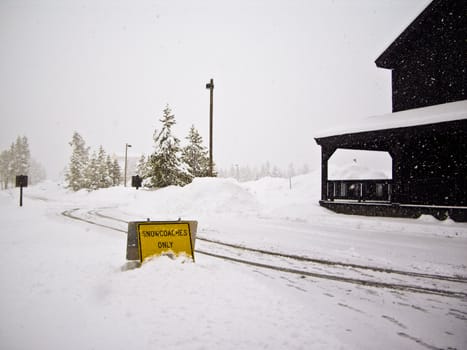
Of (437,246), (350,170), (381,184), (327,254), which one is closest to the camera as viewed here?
(327,254)

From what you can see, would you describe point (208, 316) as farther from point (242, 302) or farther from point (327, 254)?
point (327, 254)

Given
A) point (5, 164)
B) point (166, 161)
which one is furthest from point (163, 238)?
point (5, 164)

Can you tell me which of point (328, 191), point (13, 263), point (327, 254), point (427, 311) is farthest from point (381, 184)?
point (13, 263)

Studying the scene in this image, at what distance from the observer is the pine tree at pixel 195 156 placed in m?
32.8

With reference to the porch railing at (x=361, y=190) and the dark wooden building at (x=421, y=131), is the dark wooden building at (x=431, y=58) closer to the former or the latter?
the dark wooden building at (x=421, y=131)

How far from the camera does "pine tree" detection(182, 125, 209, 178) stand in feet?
107

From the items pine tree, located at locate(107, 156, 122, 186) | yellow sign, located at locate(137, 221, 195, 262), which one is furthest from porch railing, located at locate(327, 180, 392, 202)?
pine tree, located at locate(107, 156, 122, 186)

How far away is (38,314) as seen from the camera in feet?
11.9

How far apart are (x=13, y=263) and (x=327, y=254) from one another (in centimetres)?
648

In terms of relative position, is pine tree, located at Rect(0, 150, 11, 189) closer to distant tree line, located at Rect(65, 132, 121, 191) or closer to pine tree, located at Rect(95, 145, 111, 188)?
distant tree line, located at Rect(65, 132, 121, 191)

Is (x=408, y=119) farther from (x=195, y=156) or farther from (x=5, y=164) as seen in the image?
(x=5, y=164)

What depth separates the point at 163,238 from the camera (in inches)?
218

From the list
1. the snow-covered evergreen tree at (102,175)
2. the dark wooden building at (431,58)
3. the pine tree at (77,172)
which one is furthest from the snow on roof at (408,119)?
the pine tree at (77,172)

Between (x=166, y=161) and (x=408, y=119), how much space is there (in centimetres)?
2085
